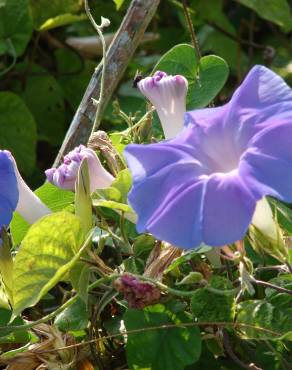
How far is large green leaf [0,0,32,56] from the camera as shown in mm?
1744

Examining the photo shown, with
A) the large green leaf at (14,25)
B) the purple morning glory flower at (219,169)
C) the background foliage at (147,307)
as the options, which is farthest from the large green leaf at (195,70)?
the large green leaf at (14,25)

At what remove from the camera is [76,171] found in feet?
2.98

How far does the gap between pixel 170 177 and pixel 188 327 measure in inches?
6.4

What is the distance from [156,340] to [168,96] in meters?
0.25

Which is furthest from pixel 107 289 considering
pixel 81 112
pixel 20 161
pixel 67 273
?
pixel 20 161

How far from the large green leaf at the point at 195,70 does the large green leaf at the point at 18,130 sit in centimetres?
72

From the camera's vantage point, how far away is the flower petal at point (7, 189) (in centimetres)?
86

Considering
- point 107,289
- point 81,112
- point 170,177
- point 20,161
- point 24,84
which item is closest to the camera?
point 170,177

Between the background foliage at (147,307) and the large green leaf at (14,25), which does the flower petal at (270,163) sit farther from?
the large green leaf at (14,25)

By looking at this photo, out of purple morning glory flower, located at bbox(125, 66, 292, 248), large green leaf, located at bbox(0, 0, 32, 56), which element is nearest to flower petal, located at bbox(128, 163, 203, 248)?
purple morning glory flower, located at bbox(125, 66, 292, 248)

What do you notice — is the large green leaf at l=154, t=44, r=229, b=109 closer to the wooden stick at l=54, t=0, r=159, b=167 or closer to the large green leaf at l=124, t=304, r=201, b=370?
the wooden stick at l=54, t=0, r=159, b=167

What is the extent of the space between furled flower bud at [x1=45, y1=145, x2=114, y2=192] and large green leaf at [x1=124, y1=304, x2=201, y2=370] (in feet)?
0.46

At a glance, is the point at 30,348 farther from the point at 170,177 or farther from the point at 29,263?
the point at 170,177

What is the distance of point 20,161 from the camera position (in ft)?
6.00
